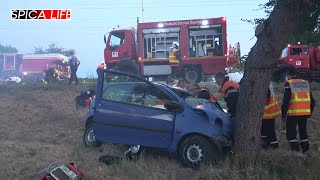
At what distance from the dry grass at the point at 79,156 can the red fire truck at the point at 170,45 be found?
216 inches

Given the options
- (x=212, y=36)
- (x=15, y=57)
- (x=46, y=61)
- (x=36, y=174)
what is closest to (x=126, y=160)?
(x=36, y=174)

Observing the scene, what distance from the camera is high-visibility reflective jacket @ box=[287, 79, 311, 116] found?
22.0 ft

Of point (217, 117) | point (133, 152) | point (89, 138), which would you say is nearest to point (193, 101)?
point (217, 117)

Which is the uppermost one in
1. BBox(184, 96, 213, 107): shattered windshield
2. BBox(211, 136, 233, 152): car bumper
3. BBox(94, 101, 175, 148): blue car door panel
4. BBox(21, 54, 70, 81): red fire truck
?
BBox(21, 54, 70, 81): red fire truck

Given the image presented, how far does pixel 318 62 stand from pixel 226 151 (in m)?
13.7

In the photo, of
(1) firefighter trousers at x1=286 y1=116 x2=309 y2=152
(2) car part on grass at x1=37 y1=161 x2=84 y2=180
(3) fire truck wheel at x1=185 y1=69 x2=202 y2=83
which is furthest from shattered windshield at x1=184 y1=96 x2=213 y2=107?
(3) fire truck wheel at x1=185 y1=69 x2=202 y2=83

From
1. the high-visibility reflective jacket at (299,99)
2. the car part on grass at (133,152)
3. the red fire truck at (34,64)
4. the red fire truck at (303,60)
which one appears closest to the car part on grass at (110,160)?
the car part on grass at (133,152)

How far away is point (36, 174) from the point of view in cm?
597

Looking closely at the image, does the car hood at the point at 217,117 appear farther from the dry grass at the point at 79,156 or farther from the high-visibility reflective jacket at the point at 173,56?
the high-visibility reflective jacket at the point at 173,56

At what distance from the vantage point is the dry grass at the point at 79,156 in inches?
207

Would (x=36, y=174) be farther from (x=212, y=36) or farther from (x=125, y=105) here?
(x=212, y=36)

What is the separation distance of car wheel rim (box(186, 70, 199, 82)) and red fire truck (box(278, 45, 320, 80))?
3938 mm

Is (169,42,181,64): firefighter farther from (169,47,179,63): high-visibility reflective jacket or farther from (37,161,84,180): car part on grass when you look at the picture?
(37,161,84,180): car part on grass

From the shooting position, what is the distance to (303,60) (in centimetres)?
1764
